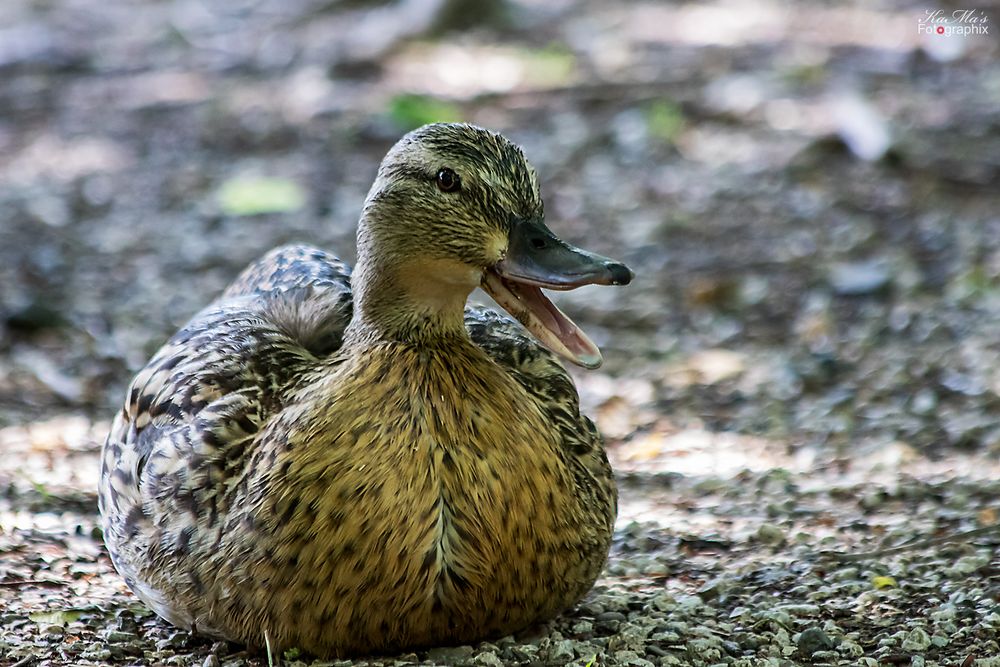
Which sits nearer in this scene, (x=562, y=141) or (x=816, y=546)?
(x=816, y=546)

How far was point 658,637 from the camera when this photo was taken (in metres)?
3.80

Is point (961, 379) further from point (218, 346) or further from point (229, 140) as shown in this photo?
point (229, 140)

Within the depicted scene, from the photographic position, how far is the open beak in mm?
3529

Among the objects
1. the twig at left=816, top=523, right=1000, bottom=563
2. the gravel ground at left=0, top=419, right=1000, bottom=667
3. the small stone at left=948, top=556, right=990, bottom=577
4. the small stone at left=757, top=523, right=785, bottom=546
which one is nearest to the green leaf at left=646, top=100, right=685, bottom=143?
the gravel ground at left=0, top=419, right=1000, bottom=667

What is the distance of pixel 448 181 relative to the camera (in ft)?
12.2

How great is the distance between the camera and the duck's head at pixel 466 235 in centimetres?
362

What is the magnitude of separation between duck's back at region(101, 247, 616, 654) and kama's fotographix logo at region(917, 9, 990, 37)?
7.37 metres

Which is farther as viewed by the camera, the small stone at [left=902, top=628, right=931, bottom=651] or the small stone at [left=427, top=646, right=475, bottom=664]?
the small stone at [left=902, top=628, right=931, bottom=651]

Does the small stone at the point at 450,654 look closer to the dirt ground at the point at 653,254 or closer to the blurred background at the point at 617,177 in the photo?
the dirt ground at the point at 653,254

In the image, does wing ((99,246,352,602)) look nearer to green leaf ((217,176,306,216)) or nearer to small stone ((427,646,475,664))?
small stone ((427,646,475,664))

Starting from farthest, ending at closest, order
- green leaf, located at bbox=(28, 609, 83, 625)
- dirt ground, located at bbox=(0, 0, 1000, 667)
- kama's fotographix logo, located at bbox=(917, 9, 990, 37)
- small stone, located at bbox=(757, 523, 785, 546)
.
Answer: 1. kama's fotographix logo, located at bbox=(917, 9, 990, 37)
2. small stone, located at bbox=(757, 523, 785, 546)
3. dirt ground, located at bbox=(0, 0, 1000, 667)
4. green leaf, located at bbox=(28, 609, 83, 625)

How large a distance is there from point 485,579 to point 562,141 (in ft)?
19.5

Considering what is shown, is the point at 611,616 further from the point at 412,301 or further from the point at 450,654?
the point at 412,301

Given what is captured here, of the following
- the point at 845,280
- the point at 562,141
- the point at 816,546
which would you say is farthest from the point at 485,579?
the point at 562,141
